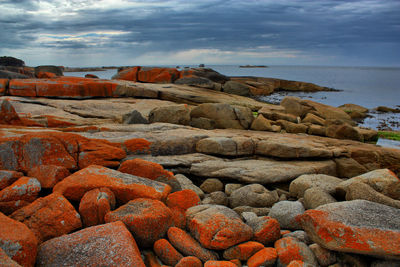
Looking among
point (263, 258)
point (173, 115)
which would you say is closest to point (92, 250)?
point (263, 258)

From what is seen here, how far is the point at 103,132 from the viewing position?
9.46m

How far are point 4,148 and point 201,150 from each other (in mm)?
5605

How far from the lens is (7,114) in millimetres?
9641

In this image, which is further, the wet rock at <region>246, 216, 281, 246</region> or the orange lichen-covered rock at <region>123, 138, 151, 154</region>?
the orange lichen-covered rock at <region>123, 138, 151, 154</region>

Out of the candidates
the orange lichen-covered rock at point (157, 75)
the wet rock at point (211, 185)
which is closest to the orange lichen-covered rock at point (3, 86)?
the wet rock at point (211, 185)

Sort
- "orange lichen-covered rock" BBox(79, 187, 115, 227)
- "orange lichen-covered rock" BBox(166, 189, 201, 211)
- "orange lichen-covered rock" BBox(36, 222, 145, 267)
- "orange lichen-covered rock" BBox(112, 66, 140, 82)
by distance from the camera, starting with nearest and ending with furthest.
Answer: "orange lichen-covered rock" BBox(36, 222, 145, 267) → "orange lichen-covered rock" BBox(79, 187, 115, 227) → "orange lichen-covered rock" BBox(166, 189, 201, 211) → "orange lichen-covered rock" BBox(112, 66, 140, 82)

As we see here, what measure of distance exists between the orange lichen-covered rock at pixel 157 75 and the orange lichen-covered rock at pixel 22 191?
26051 millimetres

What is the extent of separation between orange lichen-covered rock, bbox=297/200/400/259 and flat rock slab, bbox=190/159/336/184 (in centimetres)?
353

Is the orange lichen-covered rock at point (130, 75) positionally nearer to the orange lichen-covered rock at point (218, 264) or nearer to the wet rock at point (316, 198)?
the wet rock at point (316, 198)

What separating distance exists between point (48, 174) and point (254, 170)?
5629 mm

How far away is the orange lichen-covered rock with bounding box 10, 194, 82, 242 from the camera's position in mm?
4578

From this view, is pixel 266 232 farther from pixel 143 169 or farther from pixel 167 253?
pixel 143 169

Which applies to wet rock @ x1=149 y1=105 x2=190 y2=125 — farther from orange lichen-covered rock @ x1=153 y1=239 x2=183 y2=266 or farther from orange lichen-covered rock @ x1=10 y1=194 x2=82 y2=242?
orange lichen-covered rock @ x1=153 y1=239 x2=183 y2=266

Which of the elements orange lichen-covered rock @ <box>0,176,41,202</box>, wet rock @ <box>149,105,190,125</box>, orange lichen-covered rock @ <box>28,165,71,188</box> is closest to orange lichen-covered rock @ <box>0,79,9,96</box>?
wet rock @ <box>149,105,190,125</box>
